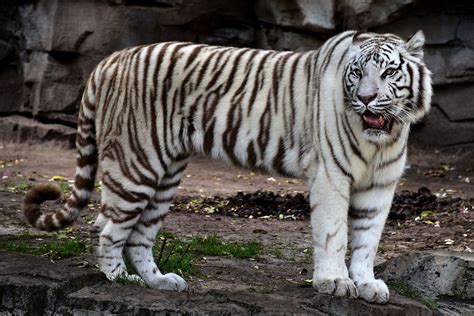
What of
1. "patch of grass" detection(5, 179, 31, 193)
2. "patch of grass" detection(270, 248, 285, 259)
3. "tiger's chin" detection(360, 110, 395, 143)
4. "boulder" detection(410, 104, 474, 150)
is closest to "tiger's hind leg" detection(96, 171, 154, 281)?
"tiger's chin" detection(360, 110, 395, 143)

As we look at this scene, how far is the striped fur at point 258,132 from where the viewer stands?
4.45 meters

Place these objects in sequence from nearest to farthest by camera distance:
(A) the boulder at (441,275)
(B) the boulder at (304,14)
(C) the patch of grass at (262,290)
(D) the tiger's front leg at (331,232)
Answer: (D) the tiger's front leg at (331,232) < (C) the patch of grass at (262,290) < (A) the boulder at (441,275) < (B) the boulder at (304,14)

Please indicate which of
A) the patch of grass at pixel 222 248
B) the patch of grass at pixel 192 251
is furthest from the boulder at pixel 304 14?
the patch of grass at pixel 222 248

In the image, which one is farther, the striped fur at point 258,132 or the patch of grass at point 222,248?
the patch of grass at point 222,248

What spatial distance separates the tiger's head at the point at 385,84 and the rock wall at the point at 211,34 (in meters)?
6.06

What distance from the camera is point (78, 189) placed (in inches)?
202

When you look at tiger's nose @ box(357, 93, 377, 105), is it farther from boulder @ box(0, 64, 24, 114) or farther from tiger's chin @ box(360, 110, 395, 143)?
boulder @ box(0, 64, 24, 114)

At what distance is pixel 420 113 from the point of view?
452 cm

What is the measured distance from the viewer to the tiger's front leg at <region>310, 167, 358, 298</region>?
4.43 metres

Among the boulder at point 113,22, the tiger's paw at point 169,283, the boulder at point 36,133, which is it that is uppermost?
the boulder at point 113,22

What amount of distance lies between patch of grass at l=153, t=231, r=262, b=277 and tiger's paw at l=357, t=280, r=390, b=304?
4.08 ft

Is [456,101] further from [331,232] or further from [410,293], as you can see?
[331,232]

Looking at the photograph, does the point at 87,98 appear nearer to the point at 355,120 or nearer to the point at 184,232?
the point at 355,120

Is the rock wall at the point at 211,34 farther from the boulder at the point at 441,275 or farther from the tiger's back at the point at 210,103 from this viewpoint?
the tiger's back at the point at 210,103
